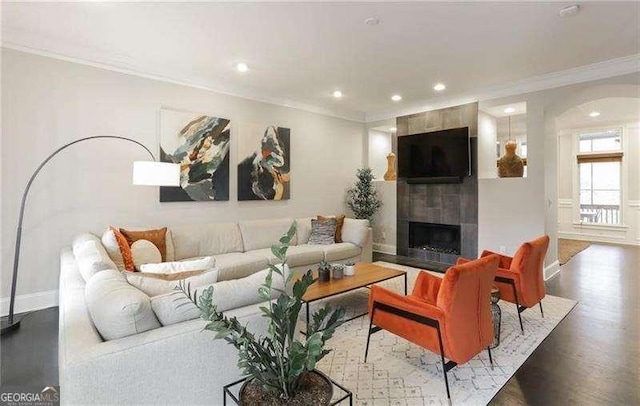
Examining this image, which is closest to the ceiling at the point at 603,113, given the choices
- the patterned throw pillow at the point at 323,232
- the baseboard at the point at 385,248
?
the baseboard at the point at 385,248

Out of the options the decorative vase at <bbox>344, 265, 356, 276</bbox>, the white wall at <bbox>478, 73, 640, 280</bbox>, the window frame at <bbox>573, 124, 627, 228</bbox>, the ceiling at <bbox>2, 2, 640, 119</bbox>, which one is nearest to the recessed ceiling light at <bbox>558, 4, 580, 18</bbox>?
the ceiling at <bbox>2, 2, 640, 119</bbox>

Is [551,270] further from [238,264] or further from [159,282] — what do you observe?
[159,282]

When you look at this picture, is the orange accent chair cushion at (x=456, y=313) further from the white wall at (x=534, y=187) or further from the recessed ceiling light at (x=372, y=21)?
the white wall at (x=534, y=187)

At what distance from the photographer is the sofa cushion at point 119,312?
55.1 inches

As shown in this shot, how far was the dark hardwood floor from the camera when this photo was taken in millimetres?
2152

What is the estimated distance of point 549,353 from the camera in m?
2.67

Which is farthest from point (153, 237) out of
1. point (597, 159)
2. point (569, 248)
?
point (597, 159)

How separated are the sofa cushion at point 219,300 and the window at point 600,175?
9.32 meters

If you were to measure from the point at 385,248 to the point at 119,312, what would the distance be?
5877mm

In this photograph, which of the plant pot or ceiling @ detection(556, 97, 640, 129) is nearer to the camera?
the plant pot

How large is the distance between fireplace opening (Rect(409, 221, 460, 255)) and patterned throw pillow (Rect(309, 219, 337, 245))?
2034mm

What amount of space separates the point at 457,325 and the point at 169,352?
5.44ft

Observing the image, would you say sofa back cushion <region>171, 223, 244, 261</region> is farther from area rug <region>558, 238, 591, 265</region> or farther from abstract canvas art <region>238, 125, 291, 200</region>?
area rug <region>558, 238, 591, 265</region>

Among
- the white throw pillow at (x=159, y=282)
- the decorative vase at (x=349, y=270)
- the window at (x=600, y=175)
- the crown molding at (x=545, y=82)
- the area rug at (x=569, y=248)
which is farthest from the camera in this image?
the window at (x=600, y=175)
